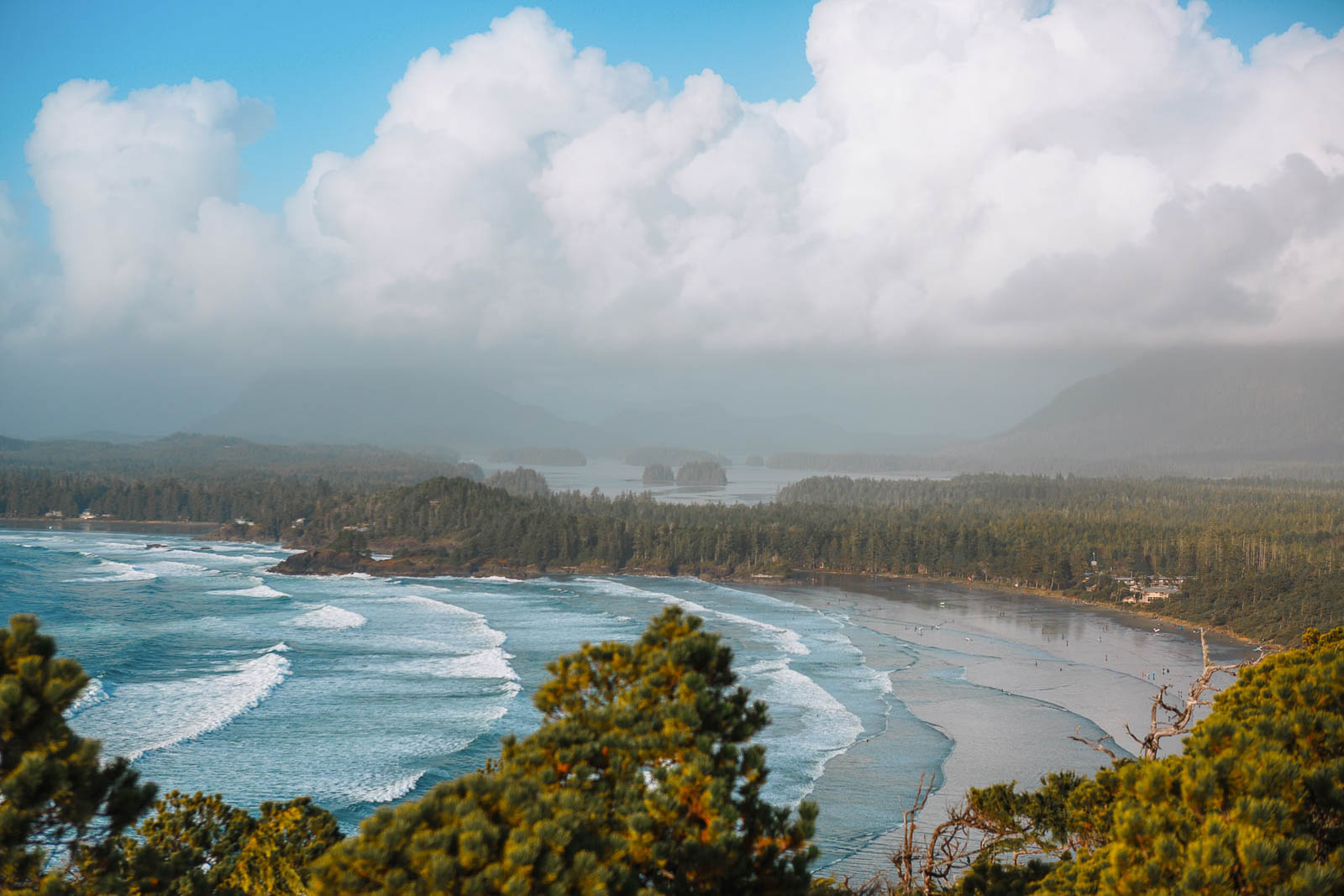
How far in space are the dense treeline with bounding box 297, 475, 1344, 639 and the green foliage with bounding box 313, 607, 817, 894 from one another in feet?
235

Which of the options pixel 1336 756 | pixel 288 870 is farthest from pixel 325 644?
pixel 1336 756

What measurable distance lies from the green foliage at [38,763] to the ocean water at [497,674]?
540 inches

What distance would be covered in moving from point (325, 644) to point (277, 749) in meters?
20.1

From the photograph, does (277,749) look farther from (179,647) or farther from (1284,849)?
(1284,849)

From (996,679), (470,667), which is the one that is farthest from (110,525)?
(996,679)

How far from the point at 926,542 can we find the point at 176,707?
8459cm

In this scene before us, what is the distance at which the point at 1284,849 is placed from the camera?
7594 millimetres

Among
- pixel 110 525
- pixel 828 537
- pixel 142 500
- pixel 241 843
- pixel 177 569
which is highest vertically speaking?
pixel 828 537

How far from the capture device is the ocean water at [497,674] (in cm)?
3328

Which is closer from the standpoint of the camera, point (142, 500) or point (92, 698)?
point (92, 698)

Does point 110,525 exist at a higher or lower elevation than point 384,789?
higher

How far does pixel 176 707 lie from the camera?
131 ft

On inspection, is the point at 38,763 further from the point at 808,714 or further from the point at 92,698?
the point at 92,698

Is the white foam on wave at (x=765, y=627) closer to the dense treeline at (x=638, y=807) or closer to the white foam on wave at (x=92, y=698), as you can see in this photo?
the white foam on wave at (x=92, y=698)
